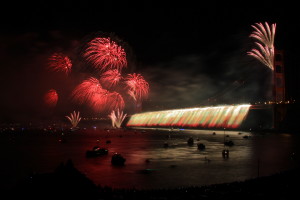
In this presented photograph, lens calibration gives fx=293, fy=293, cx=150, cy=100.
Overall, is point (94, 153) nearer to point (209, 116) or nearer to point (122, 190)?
point (122, 190)

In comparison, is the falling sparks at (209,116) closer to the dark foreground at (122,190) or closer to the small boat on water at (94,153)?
the small boat on water at (94,153)

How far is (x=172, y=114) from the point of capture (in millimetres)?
188625

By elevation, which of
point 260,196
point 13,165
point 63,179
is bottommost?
point 13,165

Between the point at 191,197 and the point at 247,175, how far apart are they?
615 inches

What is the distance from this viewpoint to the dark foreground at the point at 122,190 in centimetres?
1295

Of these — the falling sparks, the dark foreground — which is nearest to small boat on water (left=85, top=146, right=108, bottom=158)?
the dark foreground

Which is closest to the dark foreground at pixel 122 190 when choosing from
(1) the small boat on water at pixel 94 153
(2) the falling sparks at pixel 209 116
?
(1) the small boat on water at pixel 94 153

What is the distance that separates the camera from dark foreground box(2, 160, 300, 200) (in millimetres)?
12945

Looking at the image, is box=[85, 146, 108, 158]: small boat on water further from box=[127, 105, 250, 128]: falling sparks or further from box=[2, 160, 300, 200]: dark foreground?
box=[127, 105, 250, 128]: falling sparks

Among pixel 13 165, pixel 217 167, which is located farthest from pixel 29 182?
pixel 13 165

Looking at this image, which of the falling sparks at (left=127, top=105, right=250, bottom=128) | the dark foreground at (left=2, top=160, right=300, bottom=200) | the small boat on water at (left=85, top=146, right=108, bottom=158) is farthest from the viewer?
the falling sparks at (left=127, top=105, right=250, bottom=128)

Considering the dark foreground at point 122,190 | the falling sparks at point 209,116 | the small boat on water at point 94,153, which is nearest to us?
the dark foreground at point 122,190

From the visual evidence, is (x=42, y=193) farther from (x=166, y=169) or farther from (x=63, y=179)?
(x=166, y=169)

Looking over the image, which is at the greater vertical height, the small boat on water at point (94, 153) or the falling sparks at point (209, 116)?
the falling sparks at point (209, 116)
